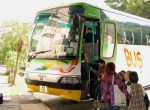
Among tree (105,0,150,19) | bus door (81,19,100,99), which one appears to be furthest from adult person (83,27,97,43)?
tree (105,0,150,19)

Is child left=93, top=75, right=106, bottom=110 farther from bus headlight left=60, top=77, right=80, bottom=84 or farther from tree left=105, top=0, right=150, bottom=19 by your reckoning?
tree left=105, top=0, right=150, bottom=19

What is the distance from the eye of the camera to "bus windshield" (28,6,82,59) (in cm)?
709

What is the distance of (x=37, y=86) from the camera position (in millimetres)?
7609

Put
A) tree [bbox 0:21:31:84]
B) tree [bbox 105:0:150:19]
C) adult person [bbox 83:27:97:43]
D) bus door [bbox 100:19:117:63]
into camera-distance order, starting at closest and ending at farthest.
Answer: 1. adult person [bbox 83:27:97:43]
2. bus door [bbox 100:19:117:63]
3. tree [bbox 0:21:31:84]
4. tree [bbox 105:0:150:19]

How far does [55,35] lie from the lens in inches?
293

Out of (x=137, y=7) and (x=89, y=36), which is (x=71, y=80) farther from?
(x=137, y=7)

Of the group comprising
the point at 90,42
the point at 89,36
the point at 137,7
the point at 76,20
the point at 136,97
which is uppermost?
the point at 137,7

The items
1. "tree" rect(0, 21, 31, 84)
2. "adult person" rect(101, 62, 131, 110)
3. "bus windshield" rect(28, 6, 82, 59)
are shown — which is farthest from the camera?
"tree" rect(0, 21, 31, 84)

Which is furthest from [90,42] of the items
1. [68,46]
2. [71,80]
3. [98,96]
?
[98,96]

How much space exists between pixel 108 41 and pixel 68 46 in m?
1.78

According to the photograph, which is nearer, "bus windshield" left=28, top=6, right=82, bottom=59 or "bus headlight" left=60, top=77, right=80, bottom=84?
"bus headlight" left=60, top=77, right=80, bottom=84

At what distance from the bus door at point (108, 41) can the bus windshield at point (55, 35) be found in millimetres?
1178

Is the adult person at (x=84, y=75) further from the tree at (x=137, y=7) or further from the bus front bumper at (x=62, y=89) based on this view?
the tree at (x=137, y=7)

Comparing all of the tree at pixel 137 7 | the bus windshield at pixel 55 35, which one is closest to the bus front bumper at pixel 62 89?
the bus windshield at pixel 55 35
